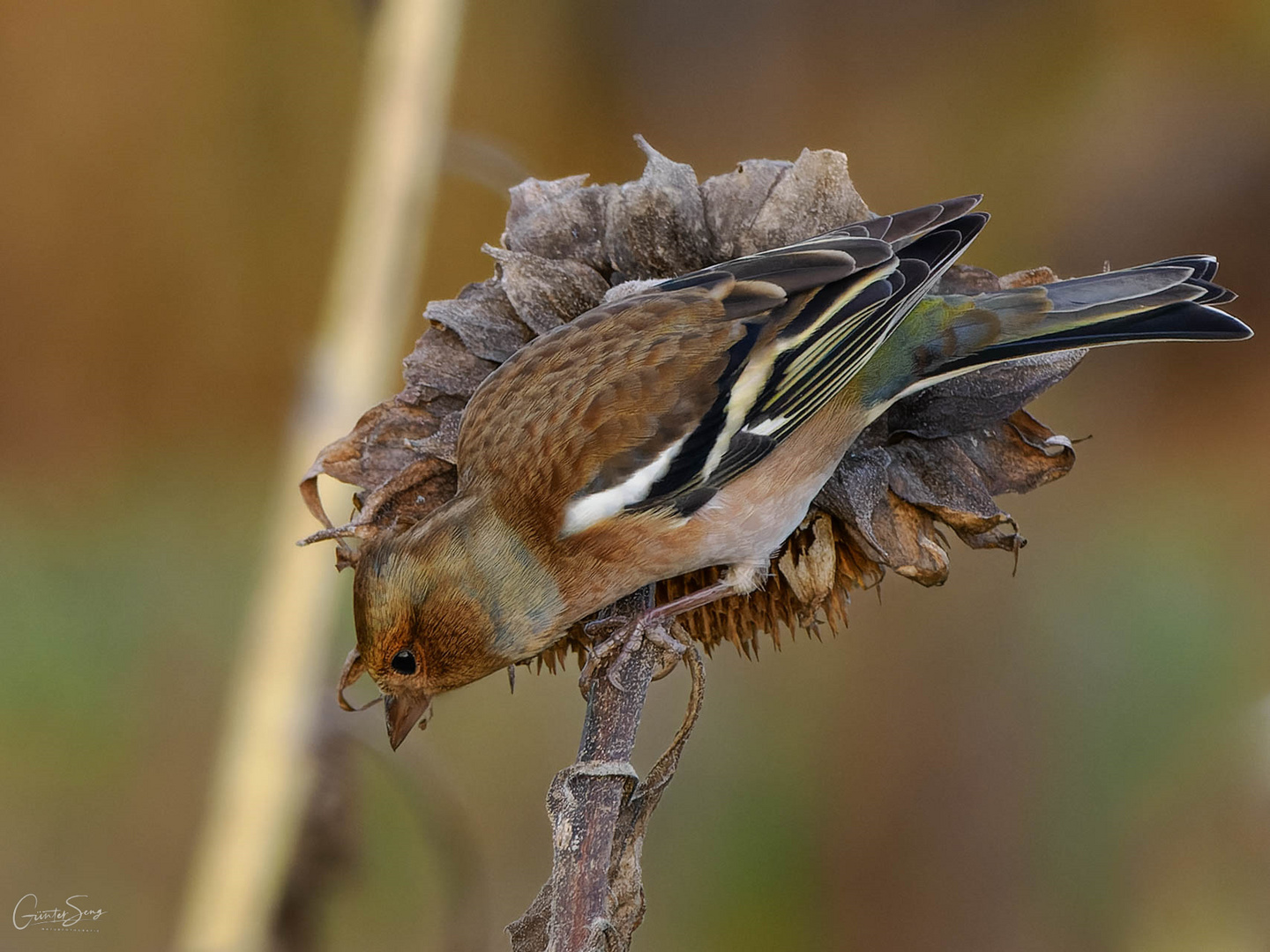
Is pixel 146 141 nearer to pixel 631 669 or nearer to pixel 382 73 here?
pixel 382 73

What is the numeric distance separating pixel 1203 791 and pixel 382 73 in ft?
5.69

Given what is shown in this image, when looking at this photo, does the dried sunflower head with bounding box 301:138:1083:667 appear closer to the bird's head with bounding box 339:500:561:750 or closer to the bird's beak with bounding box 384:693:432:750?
the bird's head with bounding box 339:500:561:750

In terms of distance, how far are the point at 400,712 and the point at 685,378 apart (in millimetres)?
594

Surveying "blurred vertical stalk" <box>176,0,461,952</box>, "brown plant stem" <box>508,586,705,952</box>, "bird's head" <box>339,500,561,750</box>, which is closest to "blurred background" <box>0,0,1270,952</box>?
"blurred vertical stalk" <box>176,0,461,952</box>

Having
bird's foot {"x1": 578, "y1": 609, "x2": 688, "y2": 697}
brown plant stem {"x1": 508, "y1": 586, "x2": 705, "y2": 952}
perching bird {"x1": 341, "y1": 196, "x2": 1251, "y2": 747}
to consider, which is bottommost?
brown plant stem {"x1": 508, "y1": 586, "x2": 705, "y2": 952}

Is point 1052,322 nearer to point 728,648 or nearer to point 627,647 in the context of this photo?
point 627,647

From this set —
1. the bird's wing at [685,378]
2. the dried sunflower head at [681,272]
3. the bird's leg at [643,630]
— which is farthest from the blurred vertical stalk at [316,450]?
the bird's leg at [643,630]

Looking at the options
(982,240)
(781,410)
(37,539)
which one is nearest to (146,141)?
(37,539)

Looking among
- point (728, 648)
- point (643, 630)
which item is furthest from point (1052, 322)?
point (728, 648)

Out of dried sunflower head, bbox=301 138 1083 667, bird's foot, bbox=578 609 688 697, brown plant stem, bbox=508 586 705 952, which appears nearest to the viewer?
brown plant stem, bbox=508 586 705 952

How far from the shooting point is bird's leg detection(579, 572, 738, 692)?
4.77 feet

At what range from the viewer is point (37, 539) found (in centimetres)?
219

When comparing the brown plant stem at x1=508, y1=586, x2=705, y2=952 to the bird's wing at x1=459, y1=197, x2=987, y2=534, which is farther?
the bird's wing at x1=459, y1=197, x2=987, y2=534

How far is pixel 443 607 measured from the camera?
58.7 inches
